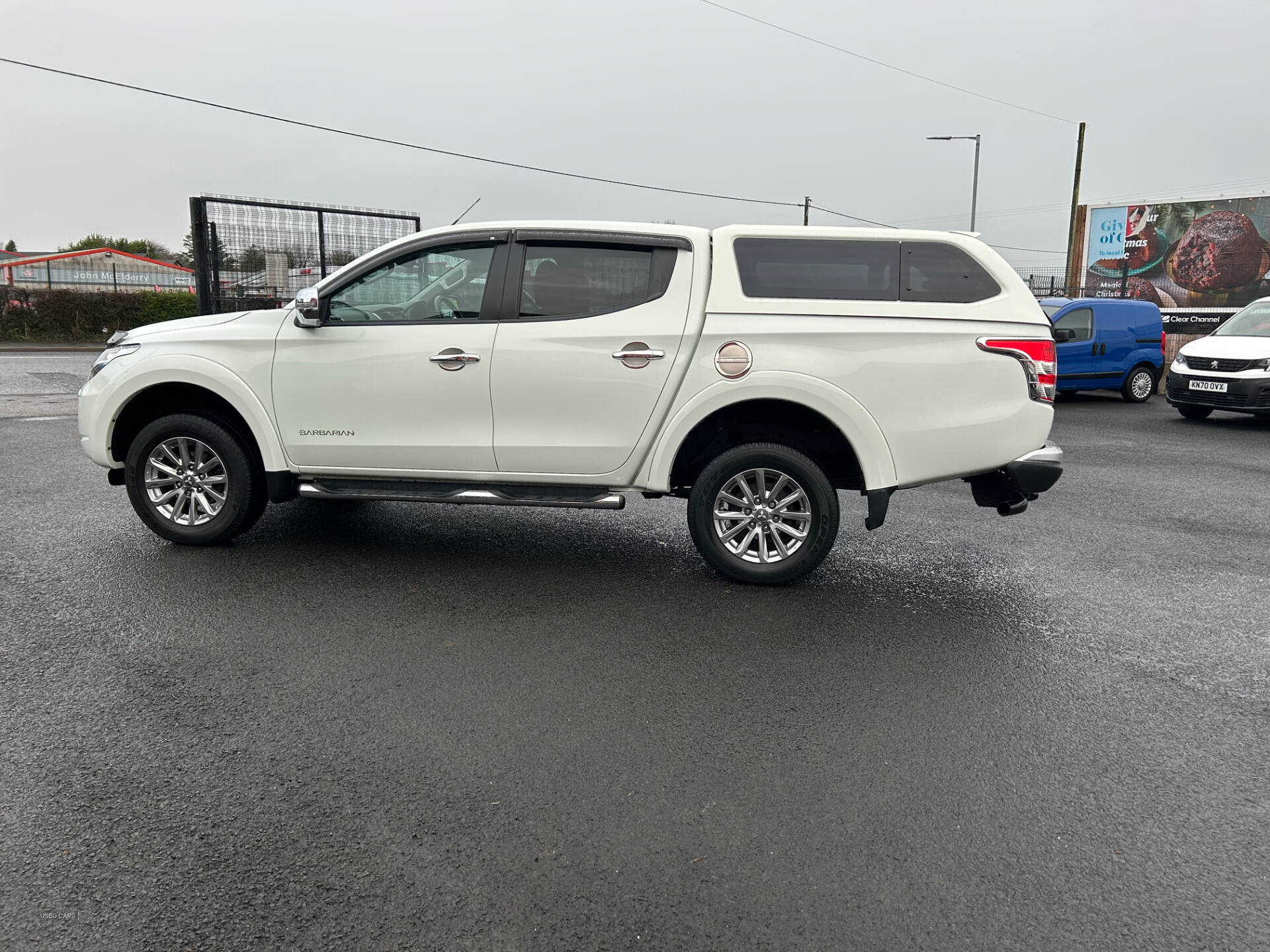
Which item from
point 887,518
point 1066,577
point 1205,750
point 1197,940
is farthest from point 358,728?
point 887,518

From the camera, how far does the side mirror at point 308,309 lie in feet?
18.3

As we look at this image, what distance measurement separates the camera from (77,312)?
28.7 m

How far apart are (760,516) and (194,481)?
3528 mm

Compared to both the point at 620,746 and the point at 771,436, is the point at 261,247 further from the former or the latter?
the point at 620,746

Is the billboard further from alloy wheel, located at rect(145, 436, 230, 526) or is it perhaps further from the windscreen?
alloy wheel, located at rect(145, 436, 230, 526)

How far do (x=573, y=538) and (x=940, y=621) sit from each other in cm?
257

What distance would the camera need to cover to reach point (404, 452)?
567 centimetres

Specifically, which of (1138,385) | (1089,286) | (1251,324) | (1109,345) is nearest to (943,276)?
(1251,324)

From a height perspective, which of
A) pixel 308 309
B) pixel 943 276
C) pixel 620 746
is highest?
pixel 943 276

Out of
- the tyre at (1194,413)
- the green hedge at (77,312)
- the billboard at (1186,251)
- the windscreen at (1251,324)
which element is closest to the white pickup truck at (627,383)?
the tyre at (1194,413)

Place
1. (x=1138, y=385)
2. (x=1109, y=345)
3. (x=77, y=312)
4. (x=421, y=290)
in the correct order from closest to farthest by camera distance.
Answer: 1. (x=421, y=290)
2. (x=1109, y=345)
3. (x=1138, y=385)
4. (x=77, y=312)

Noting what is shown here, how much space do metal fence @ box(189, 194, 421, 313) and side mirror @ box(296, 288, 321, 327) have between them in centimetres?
881

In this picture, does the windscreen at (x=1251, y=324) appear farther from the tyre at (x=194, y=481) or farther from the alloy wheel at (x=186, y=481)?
the alloy wheel at (x=186, y=481)

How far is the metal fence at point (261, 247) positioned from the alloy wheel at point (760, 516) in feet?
33.5
